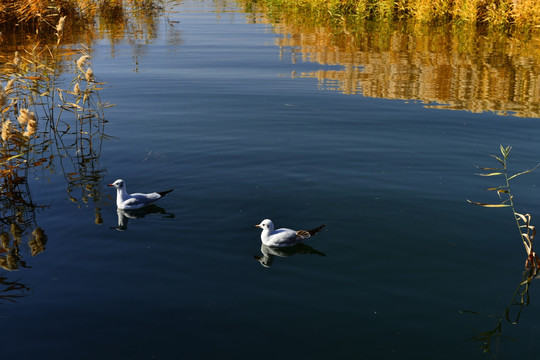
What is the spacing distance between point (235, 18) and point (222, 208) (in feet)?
107

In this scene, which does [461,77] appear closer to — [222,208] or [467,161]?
[467,161]

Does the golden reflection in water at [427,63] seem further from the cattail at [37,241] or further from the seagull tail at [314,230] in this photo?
the cattail at [37,241]

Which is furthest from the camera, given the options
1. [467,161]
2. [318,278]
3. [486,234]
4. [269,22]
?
[269,22]

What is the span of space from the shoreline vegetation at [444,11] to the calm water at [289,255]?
17.9 m

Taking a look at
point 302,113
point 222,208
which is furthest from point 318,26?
point 222,208

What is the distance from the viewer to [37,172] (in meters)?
11.9

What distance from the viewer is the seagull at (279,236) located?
8523 millimetres

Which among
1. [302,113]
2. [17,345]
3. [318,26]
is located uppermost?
[318,26]

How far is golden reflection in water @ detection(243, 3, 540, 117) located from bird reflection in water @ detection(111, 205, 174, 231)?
914 centimetres

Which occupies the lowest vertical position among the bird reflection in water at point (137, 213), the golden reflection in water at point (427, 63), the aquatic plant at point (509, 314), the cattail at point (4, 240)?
the aquatic plant at point (509, 314)

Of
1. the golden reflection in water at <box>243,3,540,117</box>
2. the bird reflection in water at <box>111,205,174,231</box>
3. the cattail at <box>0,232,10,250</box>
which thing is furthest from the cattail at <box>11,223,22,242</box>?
the golden reflection in water at <box>243,3,540,117</box>

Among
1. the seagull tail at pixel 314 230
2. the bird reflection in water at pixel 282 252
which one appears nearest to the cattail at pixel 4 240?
the bird reflection in water at pixel 282 252

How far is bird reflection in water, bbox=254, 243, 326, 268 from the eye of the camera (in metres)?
Result: 8.41

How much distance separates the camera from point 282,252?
28.3ft
